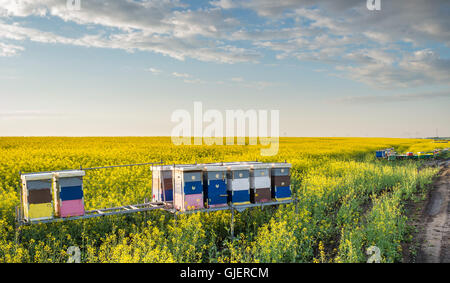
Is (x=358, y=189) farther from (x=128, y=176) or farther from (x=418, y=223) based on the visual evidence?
(x=128, y=176)

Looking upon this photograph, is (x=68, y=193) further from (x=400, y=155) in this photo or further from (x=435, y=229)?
(x=400, y=155)

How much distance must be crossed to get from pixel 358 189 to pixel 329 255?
9.54m

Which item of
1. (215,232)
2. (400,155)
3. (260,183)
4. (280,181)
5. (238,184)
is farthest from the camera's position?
(400,155)

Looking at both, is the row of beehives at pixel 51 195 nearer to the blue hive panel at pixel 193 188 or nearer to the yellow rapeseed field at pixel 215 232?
the yellow rapeseed field at pixel 215 232

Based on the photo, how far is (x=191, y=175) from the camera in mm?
10273

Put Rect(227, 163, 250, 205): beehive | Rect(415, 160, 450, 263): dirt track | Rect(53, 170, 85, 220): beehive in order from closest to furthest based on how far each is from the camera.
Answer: Rect(53, 170, 85, 220): beehive
Rect(415, 160, 450, 263): dirt track
Rect(227, 163, 250, 205): beehive

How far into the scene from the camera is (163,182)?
11.2 meters

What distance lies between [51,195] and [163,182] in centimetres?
330

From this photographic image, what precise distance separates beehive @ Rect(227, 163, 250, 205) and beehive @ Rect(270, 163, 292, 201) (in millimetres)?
1129

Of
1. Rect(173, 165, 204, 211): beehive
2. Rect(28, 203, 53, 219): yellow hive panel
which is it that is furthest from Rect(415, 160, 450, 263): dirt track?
Rect(28, 203, 53, 219): yellow hive panel

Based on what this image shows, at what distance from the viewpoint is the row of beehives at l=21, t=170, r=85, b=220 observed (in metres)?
8.95

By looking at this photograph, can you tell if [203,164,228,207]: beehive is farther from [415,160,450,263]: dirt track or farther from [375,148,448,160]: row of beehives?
[375,148,448,160]: row of beehives

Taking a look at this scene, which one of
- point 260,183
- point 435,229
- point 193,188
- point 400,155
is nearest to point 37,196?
point 193,188
